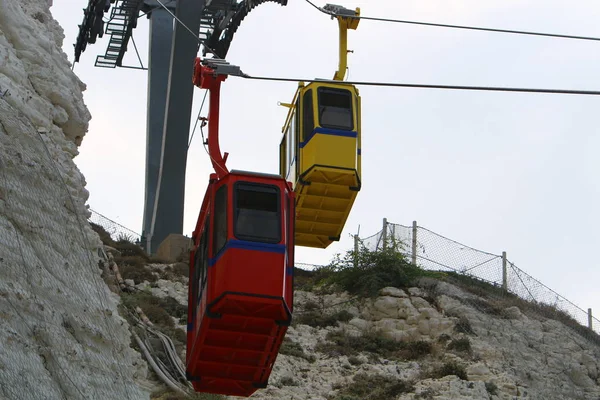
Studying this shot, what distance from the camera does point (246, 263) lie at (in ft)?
43.7

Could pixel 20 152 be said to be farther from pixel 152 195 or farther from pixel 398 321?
pixel 152 195

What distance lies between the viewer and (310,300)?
90.6 feet

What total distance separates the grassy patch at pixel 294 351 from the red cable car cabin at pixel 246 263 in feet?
30.2

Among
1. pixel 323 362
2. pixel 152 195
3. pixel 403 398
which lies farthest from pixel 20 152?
pixel 152 195

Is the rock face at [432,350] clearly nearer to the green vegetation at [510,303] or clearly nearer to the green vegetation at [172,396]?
the green vegetation at [510,303]

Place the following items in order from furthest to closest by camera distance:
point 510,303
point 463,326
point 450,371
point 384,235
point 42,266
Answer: point 510,303 < point 384,235 < point 463,326 < point 450,371 < point 42,266

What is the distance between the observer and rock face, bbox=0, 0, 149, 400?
9.61 m

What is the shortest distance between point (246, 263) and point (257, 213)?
64 centimetres

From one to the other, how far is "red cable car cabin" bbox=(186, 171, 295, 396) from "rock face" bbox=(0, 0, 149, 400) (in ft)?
4.18

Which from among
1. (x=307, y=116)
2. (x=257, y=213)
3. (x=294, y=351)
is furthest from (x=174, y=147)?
(x=257, y=213)

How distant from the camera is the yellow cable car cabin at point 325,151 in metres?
19.0

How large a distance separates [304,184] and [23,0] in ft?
19.8

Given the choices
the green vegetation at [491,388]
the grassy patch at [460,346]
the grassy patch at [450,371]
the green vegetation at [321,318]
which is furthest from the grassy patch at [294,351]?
the green vegetation at [491,388]

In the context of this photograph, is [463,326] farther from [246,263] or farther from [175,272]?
[246,263]
